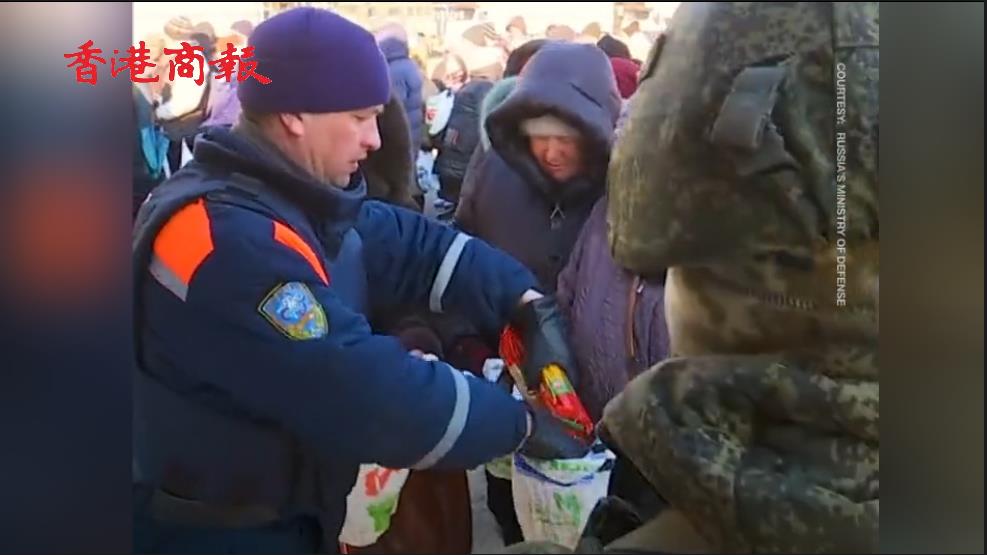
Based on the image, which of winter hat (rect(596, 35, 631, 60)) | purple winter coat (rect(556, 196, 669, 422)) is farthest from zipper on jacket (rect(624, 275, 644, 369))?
winter hat (rect(596, 35, 631, 60))

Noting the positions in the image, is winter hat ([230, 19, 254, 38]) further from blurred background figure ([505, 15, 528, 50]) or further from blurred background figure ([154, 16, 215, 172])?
blurred background figure ([505, 15, 528, 50])

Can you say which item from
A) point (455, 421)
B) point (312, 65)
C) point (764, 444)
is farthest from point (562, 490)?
point (312, 65)

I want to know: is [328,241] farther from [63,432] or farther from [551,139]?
[63,432]

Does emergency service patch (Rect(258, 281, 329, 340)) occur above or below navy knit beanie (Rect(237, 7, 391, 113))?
below

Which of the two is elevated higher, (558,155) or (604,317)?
(558,155)

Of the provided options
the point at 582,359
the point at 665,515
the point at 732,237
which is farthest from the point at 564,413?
the point at 732,237

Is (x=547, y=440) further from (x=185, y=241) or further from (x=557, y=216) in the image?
(x=185, y=241)

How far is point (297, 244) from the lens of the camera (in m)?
1.22

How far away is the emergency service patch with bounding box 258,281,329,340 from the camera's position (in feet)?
3.92

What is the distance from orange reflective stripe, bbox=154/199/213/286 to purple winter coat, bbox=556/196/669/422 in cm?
46

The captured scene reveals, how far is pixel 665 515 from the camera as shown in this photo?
4.20 feet

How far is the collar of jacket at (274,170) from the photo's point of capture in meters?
1.22

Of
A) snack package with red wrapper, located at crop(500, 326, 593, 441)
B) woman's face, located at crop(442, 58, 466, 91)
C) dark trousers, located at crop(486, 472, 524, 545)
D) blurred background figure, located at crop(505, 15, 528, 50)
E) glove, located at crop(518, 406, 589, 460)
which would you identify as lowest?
A: dark trousers, located at crop(486, 472, 524, 545)

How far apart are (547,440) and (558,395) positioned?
62 millimetres
